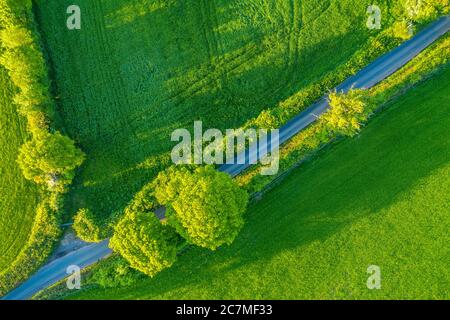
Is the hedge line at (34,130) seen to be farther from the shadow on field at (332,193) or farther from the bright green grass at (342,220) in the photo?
the shadow on field at (332,193)

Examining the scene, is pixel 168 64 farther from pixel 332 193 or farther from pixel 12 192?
pixel 332 193

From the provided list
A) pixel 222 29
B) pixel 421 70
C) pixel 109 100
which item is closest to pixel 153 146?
pixel 109 100

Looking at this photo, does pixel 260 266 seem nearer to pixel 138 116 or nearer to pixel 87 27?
pixel 138 116

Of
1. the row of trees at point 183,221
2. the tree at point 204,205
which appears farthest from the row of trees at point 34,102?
the tree at point 204,205

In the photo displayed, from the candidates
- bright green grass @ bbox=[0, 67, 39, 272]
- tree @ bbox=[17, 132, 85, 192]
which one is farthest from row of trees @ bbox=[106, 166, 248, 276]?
bright green grass @ bbox=[0, 67, 39, 272]

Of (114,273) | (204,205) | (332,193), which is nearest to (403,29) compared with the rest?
(332,193)

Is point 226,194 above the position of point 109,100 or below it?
below

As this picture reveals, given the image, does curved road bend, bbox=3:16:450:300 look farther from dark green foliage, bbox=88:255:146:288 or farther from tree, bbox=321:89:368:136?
tree, bbox=321:89:368:136
